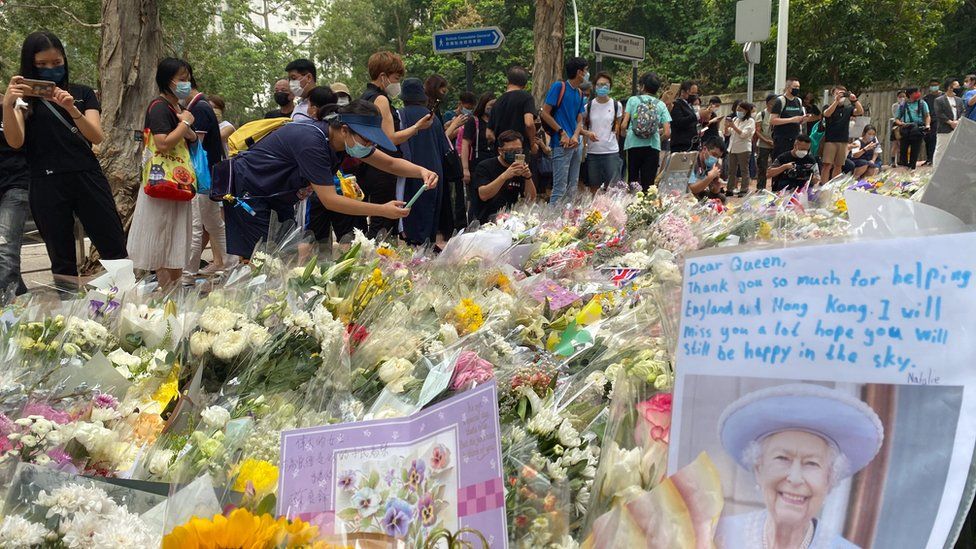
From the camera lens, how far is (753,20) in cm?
1280

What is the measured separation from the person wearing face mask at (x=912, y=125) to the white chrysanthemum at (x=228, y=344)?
16.4 metres

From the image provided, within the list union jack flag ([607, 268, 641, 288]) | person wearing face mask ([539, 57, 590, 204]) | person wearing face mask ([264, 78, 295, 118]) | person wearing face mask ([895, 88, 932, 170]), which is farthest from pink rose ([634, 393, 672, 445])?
person wearing face mask ([895, 88, 932, 170])

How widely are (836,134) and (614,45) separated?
12.9 feet

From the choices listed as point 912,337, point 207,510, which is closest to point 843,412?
point 912,337

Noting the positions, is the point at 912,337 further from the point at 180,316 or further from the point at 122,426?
the point at 180,316

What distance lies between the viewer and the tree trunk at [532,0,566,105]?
11.8m

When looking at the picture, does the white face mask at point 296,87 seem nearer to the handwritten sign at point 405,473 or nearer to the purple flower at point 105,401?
the purple flower at point 105,401

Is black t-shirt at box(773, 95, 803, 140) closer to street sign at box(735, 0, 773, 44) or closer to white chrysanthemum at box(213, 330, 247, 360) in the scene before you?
street sign at box(735, 0, 773, 44)

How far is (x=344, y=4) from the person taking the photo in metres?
42.3

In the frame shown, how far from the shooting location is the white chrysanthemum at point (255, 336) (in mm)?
2186

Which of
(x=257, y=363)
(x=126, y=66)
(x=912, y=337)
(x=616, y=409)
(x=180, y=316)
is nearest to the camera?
(x=912, y=337)

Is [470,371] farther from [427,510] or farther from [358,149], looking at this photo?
[358,149]

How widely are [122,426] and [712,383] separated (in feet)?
3.92

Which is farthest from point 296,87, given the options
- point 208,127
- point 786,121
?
point 786,121
